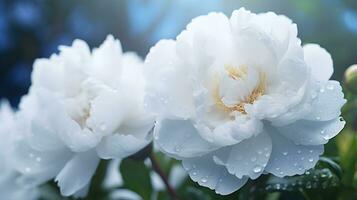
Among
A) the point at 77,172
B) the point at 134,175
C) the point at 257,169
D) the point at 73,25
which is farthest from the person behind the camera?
the point at 73,25

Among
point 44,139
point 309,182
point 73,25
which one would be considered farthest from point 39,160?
point 73,25

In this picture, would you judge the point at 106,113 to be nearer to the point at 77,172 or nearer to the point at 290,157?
the point at 77,172

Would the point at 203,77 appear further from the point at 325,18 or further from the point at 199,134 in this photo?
the point at 325,18

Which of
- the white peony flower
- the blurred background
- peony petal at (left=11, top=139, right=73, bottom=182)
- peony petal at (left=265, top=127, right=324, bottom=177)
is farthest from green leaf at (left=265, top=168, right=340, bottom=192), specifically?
the blurred background

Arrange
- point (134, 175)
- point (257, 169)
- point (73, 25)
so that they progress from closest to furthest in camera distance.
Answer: point (257, 169)
point (134, 175)
point (73, 25)

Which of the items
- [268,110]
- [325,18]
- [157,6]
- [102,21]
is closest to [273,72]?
[268,110]

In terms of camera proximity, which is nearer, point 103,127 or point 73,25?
point 103,127

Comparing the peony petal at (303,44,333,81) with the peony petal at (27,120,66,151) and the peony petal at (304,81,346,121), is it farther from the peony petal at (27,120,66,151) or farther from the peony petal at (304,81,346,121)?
the peony petal at (27,120,66,151)
